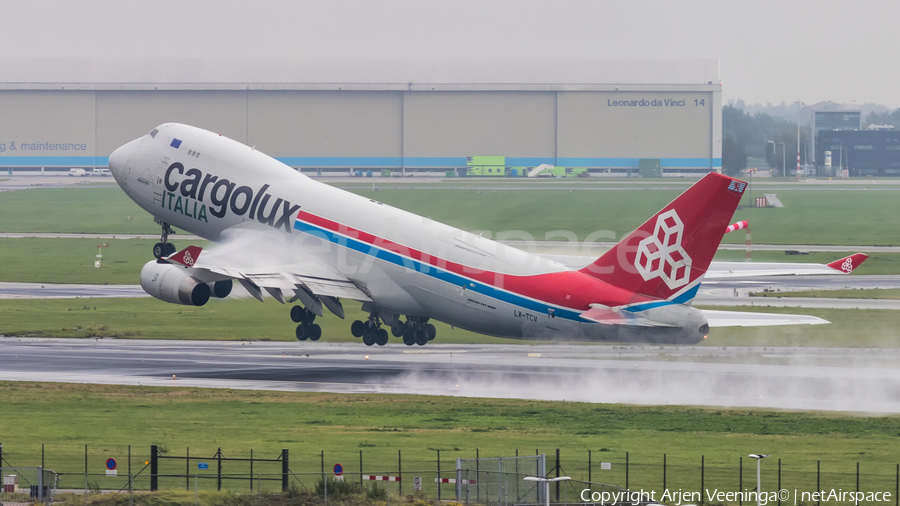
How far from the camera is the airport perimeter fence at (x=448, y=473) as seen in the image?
125 feet

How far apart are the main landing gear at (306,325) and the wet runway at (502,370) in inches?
96.9

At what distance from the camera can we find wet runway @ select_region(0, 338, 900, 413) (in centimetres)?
5541

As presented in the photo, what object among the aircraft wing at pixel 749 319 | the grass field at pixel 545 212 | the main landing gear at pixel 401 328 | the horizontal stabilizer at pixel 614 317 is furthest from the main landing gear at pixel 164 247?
the grass field at pixel 545 212

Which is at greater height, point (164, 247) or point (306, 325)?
point (164, 247)

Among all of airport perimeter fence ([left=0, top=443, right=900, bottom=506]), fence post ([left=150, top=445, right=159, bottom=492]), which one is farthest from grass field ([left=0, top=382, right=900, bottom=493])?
fence post ([left=150, top=445, right=159, bottom=492])

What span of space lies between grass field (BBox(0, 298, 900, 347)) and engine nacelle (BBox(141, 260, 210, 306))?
567 inches

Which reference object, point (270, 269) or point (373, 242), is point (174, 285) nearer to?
point (270, 269)

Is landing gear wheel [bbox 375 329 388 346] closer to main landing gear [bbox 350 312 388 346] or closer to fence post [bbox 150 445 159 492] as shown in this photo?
main landing gear [bbox 350 312 388 346]

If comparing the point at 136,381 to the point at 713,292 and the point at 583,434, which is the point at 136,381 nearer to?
the point at 583,434

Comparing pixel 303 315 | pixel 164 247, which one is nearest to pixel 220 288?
pixel 303 315

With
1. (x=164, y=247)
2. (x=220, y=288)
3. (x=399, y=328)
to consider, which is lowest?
(x=399, y=328)

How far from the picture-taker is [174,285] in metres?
52.4

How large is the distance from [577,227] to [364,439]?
3476 inches

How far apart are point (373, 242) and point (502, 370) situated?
11.5 m
